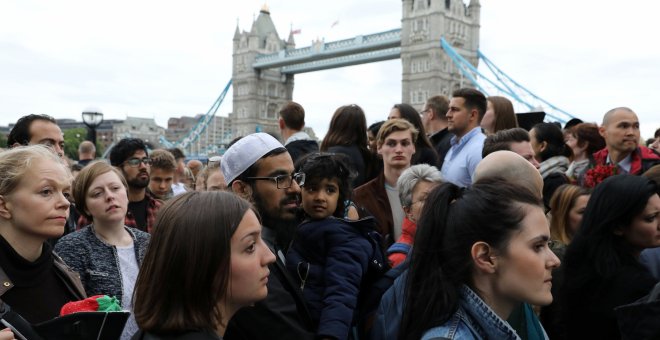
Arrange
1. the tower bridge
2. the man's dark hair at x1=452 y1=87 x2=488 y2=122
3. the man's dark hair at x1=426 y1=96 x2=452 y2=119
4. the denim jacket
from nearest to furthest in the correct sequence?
the denim jacket < the man's dark hair at x1=452 y1=87 x2=488 y2=122 < the man's dark hair at x1=426 y1=96 x2=452 y2=119 < the tower bridge

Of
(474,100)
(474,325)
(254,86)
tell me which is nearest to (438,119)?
(474,100)

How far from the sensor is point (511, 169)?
2.69 metres

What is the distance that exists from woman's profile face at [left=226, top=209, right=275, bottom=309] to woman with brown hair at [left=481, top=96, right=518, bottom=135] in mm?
3576

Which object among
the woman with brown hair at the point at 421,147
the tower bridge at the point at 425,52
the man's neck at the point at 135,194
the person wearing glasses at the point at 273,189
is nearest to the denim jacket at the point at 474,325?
the person wearing glasses at the point at 273,189

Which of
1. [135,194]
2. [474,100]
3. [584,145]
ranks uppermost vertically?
[474,100]

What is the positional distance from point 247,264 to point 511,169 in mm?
1424

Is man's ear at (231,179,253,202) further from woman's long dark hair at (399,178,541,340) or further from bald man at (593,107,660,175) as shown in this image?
bald man at (593,107,660,175)

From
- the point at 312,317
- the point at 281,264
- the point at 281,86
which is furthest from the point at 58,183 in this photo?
the point at 281,86

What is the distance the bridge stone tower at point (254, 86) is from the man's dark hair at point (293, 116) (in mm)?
57737

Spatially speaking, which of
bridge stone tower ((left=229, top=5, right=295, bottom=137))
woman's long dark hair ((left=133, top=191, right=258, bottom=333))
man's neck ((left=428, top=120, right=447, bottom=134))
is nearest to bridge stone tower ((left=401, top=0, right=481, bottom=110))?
bridge stone tower ((left=229, top=5, right=295, bottom=137))

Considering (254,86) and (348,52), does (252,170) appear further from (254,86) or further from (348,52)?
→ (254,86)

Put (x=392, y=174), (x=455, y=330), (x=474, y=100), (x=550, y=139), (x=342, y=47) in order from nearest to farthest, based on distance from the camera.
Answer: (x=455, y=330), (x=392, y=174), (x=474, y=100), (x=550, y=139), (x=342, y=47)

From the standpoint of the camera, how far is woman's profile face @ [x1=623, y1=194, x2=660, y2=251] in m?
Answer: 2.78

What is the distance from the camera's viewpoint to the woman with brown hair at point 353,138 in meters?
4.57
